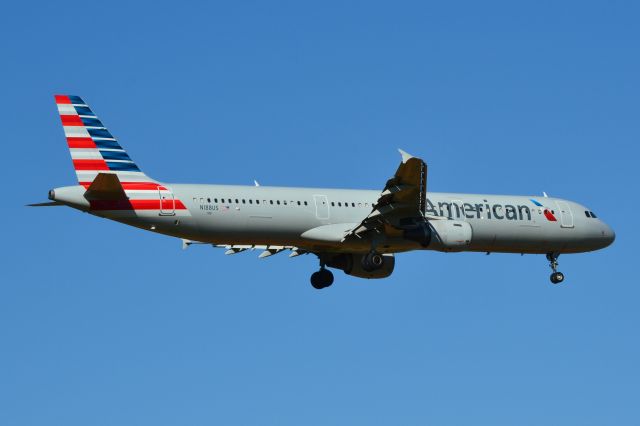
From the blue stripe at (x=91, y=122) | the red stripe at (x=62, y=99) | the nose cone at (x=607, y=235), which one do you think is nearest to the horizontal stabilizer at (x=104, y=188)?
the blue stripe at (x=91, y=122)

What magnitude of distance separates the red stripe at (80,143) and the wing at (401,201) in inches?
395

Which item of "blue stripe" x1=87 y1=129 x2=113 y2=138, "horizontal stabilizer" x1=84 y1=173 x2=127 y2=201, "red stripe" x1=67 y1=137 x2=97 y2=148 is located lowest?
"horizontal stabilizer" x1=84 y1=173 x2=127 y2=201

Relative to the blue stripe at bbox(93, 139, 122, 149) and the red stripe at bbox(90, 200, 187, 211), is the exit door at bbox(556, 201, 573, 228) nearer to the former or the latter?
the red stripe at bbox(90, 200, 187, 211)

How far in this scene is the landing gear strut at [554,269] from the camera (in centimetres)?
5044

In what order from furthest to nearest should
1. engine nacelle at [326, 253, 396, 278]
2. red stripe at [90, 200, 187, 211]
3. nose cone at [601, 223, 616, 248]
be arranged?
nose cone at [601, 223, 616, 248]
engine nacelle at [326, 253, 396, 278]
red stripe at [90, 200, 187, 211]

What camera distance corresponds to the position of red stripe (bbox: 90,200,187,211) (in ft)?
135

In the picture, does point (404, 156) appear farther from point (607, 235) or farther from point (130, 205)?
point (607, 235)

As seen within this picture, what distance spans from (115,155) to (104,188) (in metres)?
2.11

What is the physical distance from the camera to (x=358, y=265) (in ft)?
162

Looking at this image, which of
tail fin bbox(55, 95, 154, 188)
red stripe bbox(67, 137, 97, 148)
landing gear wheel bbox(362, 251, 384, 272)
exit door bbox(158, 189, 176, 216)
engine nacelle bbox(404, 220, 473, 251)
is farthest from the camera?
landing gear wheel bbox(362, 251, 384, 272)

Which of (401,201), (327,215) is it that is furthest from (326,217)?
(401,201)

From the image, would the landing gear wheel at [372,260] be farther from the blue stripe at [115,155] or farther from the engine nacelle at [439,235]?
the blue stripe at [115,155]

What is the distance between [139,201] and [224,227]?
3.25 m

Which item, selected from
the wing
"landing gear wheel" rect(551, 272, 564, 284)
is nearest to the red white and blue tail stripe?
the wing
